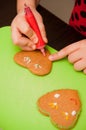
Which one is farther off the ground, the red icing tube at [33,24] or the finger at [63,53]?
the red icing tube at [33,24]

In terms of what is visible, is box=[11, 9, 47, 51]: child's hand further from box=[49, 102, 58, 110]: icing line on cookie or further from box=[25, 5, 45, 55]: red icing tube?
box=[49, 102, 58, 110]: icing line on cookie

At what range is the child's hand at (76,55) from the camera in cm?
70

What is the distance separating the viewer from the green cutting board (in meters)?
0.61

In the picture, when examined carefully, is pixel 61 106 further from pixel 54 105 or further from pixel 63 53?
pixel 63 53

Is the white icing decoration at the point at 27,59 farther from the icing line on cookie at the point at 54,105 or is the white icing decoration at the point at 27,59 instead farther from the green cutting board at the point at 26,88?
the icing line on cookie at the point at 54,105

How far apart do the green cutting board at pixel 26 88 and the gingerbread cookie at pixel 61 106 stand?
15 millimetres

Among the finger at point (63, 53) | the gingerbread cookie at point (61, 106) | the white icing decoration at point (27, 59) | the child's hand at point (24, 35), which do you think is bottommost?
the gingerbread cookie at point (61, 106)

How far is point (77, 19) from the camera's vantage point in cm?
92

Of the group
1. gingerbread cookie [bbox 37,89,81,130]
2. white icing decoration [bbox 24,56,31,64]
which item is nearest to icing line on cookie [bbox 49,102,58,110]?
gingerbread cookie [bbox 37,89,81,130]

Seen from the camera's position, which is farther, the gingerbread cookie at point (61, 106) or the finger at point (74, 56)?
the finger at point (74, 56)

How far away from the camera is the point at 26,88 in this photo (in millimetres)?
644

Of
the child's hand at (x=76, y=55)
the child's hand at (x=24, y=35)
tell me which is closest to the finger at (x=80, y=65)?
the child's hand at (x=76, y=55)

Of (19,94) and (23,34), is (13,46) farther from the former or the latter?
(19,94)

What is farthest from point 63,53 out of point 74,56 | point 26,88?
point 26,88
